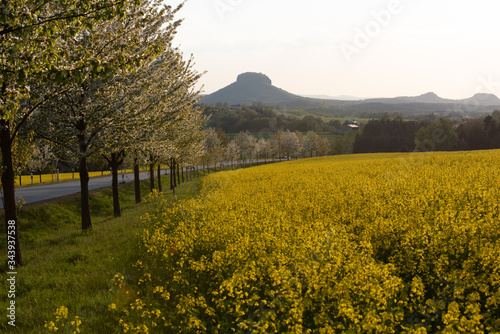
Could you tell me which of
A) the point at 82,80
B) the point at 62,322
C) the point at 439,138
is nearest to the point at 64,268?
the point at 62,322

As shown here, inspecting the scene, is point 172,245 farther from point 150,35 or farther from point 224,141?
point 224,141

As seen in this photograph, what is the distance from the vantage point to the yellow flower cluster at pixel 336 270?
4.86m

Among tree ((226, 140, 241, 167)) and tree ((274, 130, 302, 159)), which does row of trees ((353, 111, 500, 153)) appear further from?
tree ((226, 140, 241, 167))

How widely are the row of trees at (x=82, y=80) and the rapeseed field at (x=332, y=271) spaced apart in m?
4.40

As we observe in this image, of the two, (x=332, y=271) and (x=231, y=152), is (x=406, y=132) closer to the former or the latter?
(x=231, y=152)

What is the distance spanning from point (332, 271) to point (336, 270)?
9cm

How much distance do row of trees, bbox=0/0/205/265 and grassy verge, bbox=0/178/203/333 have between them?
1311mm

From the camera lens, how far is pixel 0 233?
46.6 ft

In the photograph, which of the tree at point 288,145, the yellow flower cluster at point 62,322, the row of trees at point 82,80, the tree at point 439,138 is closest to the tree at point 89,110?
the row of trees at point 82,80

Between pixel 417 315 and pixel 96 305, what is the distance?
6239 millimetres

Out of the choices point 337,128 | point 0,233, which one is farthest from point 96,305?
point 337,128

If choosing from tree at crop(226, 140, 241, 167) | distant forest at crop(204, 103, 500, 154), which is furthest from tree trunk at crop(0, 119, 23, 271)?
tree at crop(226, 140, 241, 167)

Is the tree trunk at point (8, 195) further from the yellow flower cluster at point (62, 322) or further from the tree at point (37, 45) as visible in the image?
the yellow flower cluster at point (62, 322)

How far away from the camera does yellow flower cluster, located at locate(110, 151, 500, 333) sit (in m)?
4.86
